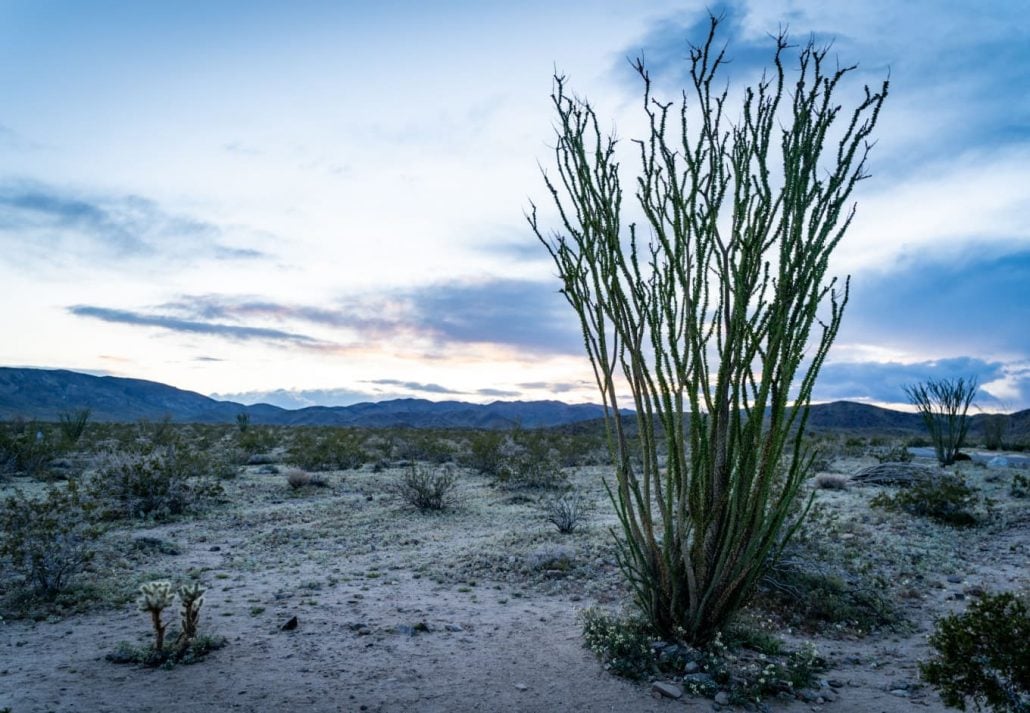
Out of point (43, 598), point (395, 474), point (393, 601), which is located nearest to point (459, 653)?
point (393, 601)

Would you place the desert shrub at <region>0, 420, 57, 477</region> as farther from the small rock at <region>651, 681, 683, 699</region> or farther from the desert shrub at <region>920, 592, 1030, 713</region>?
the desert shrub at <region>920, 592, 1030, 713</region>

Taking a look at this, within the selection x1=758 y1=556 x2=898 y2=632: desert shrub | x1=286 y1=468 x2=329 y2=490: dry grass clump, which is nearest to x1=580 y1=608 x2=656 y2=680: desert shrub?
x1=758 y1=556 x2=898 y2=632: desert shrub

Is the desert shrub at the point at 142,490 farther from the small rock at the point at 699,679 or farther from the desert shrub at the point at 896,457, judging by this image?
the desert shrub at the point at 896,457

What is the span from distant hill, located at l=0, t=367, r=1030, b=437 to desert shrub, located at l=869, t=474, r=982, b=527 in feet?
253

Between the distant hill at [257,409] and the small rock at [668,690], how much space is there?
8462 cm

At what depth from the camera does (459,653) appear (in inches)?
185

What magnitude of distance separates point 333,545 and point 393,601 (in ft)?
8.92

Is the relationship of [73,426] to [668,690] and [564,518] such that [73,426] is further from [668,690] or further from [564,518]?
[668,690]

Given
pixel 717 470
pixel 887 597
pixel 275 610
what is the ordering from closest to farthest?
pixel 717 470
pixel 275 610
pixel 887 597

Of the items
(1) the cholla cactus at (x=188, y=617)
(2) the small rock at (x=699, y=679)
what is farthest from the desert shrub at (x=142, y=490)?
(2) the small rock at (x=699, y=679)

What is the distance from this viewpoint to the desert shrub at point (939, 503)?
9.41m

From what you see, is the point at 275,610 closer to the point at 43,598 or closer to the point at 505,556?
the point at 43,598

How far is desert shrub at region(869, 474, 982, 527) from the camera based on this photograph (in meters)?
9.41

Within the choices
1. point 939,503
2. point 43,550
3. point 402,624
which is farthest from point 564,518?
point 43,550
